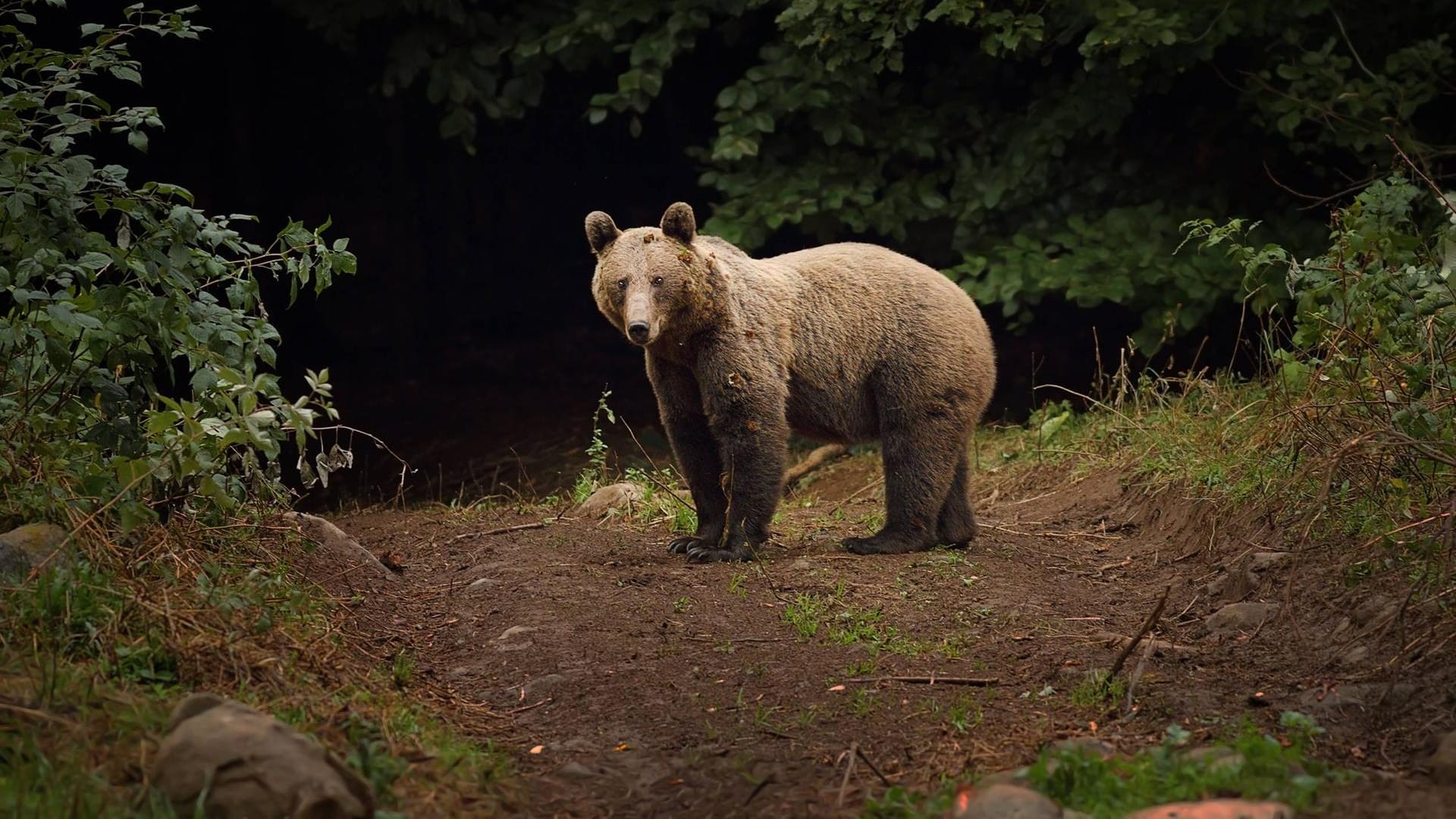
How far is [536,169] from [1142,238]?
7.78 m

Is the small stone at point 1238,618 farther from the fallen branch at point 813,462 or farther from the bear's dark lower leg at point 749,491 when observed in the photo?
the fallen branch at point 813,462

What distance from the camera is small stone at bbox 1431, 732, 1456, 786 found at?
3.46m

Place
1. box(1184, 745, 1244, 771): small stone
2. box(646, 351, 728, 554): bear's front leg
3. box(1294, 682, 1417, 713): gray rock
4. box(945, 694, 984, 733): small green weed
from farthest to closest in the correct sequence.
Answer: box(646, 351, 728, 554): bear's front leg
box(945, 694, 984, 733): small green weed
box(1294, 682, 1417, 713): gray rock
box(1184, 745, 1244, 771): small stone

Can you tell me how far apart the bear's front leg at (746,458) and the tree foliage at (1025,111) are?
306 cm

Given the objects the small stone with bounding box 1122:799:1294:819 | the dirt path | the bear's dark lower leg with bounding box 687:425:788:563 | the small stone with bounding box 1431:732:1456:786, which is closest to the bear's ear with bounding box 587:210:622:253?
the bear's dark lower leg with bounding box 687:425:788:563

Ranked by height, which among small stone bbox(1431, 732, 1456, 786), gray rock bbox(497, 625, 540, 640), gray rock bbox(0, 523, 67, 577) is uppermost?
gray rock bbox(0, 523, 67, 577)

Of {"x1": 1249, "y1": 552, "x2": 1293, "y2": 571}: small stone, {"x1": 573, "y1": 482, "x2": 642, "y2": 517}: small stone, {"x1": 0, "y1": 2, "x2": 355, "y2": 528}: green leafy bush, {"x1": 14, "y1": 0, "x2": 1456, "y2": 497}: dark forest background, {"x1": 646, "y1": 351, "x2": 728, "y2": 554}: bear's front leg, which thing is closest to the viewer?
{"x1": 0, "y1": 2, "x2": 355, "y2": 528}: green leafy bush

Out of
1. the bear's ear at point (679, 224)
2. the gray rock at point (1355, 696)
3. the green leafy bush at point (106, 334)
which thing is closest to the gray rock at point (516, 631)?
the green leafy bush at point (106, 334)

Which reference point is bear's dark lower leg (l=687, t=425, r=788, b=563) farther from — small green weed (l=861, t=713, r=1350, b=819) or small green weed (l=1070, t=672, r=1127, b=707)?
small green weed (l=861, t=713, r=1350, b=819)

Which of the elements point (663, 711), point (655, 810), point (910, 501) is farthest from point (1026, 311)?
point (655, 810)

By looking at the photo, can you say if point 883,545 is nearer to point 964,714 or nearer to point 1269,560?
point 1269,560

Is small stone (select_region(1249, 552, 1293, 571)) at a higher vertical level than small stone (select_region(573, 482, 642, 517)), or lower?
higher

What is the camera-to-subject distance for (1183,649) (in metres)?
4.77

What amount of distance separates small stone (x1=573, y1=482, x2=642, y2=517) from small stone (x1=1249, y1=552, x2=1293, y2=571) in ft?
11.0
